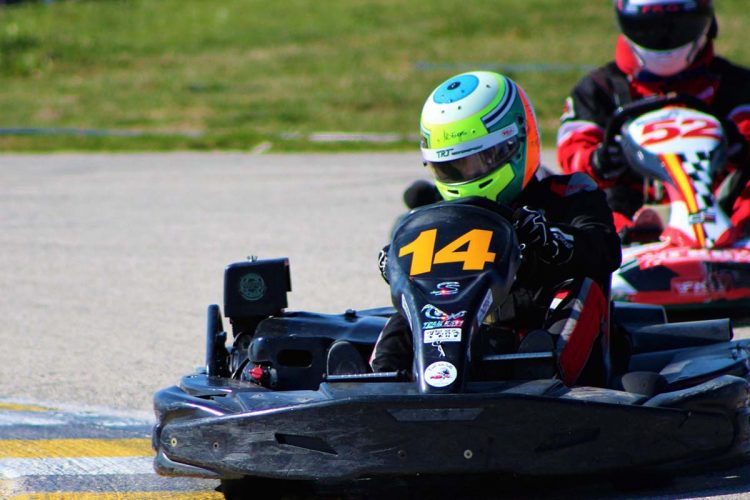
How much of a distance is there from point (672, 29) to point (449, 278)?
4195 millimetres

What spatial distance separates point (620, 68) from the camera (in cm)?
791

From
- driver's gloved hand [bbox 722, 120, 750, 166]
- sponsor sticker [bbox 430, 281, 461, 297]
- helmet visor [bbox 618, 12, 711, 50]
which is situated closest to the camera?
sponsor sticker [bbox 430, 281, 461, 297]

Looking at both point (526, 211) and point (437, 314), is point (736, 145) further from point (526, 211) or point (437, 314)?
point (437, 314)

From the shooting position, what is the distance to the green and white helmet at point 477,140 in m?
4.52

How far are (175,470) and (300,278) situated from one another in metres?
4.28

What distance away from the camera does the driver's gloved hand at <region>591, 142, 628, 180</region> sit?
7.50 metres

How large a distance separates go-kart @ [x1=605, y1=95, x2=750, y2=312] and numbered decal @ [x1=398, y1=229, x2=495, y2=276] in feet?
8.64

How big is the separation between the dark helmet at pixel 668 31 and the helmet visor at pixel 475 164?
3.38 meters

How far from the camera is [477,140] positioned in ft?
14.8

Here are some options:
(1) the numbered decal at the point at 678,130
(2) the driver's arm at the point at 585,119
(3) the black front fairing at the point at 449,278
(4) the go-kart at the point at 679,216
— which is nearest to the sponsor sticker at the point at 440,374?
(3) the black front fairing at the point at 449,278

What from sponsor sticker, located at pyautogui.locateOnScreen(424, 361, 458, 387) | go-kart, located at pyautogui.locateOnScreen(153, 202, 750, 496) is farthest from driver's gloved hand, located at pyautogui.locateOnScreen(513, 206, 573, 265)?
sponsor sticker, located at pyautogui.locateOnScreen(424, 361, 458, 387)

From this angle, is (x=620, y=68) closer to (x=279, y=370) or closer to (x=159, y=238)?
(x=159, y=238)

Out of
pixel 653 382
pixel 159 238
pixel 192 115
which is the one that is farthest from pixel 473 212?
pixel 192 115

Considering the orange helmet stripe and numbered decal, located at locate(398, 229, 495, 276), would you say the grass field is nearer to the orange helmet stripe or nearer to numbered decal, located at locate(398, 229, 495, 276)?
the orange helmet stripe
